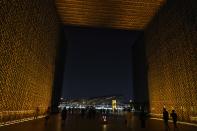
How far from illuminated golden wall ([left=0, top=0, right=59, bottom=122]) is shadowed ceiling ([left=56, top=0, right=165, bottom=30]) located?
10.6 feet

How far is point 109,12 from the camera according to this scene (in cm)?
2820

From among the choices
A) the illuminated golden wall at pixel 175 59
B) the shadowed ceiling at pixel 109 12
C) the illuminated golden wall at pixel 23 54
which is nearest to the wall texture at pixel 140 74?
the shadowed ceiling at pixel 109 12

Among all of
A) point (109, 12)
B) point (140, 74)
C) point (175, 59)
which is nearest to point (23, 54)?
point (175, 59)

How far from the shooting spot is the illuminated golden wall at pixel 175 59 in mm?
18062

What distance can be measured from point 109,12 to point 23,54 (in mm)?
14429

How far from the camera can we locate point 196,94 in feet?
56.8

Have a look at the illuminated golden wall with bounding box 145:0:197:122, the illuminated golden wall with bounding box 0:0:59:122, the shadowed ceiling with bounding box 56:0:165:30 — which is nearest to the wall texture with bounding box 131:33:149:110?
the shadowed ceiling with bounding box 56:0:165:30

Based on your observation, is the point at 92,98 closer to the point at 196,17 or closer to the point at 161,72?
the point at 161,72

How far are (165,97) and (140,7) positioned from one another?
11043 mm

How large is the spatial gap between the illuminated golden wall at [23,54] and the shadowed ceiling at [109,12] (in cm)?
323

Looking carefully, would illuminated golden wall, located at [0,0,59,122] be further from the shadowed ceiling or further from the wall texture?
the wall texture

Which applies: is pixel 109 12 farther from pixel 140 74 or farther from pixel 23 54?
pixel 140 74

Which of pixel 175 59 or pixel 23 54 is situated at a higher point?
pixel 175 59

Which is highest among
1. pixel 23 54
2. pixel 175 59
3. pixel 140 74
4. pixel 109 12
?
pixel 109 12
